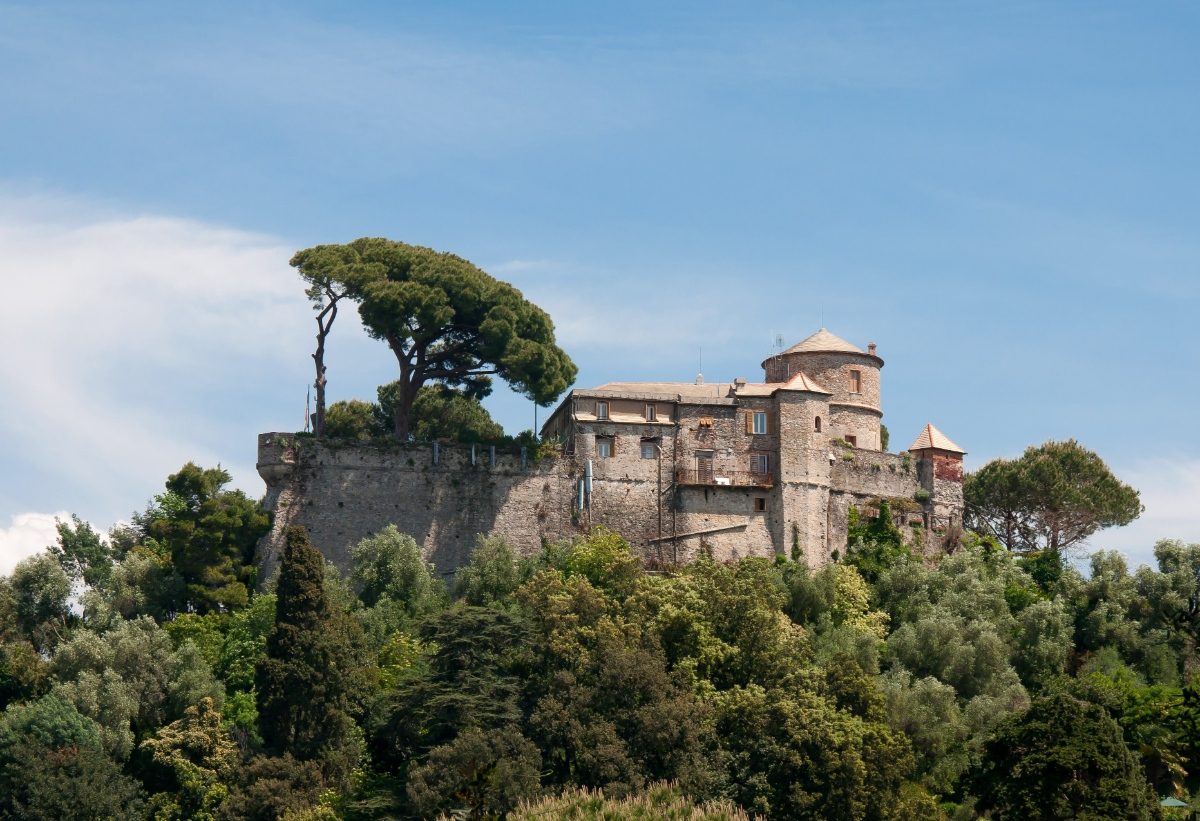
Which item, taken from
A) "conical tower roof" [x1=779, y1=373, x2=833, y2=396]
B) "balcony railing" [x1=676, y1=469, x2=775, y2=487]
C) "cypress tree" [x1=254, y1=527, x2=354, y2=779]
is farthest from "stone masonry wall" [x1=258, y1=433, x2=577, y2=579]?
"cypress tree" [x1=254, y1=527, x2=354, y2=779]

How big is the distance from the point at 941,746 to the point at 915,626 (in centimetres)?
805

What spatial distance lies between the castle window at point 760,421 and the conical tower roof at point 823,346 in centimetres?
422

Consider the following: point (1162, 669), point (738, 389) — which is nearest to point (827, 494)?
point (738, 389)

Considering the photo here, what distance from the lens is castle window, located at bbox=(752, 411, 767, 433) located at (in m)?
74.7

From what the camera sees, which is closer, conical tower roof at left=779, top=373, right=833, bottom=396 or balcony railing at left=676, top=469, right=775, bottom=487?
balcony railing at left=676, top=469, right=775, bottom=487

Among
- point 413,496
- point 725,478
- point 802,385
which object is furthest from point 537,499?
point 802,385

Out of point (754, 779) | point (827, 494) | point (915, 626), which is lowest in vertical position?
point (754, 779)

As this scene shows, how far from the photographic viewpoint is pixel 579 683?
5888 cm

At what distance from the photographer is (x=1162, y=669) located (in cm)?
6844

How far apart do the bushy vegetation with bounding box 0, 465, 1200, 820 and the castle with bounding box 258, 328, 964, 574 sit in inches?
71.4

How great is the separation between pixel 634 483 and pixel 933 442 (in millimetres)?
11654

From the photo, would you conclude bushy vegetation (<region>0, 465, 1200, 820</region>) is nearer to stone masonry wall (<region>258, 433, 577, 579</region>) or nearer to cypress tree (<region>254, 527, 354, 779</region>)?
cypress tree (<region>254, 527, 354, 779</region>)

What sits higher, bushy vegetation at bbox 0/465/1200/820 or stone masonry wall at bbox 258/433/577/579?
stone masonry wall at bbox 258/433/577/579

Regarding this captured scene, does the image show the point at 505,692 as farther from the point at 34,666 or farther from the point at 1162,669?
the point at 1162,669
